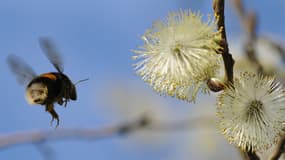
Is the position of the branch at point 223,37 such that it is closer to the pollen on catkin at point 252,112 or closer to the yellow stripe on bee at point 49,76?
the pollen on catkin at point 252,112

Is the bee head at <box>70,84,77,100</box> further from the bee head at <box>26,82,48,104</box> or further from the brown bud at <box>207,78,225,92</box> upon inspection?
the brown bud at <box>207,78,225,92</box>

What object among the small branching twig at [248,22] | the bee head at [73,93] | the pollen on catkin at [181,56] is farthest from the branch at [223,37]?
the small branching twig at [248,22]

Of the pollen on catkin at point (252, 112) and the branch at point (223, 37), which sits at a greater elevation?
the branch at point (223, 37)

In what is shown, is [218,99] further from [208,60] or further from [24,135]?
[24,135]

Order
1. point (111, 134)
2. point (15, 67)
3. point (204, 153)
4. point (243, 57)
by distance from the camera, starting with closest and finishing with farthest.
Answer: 1. point (15, 67)
2. point (243, 57)
3. point (111, 134)
4. point (204, 153)

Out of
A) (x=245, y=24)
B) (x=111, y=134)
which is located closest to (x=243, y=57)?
(x=245, y=24)

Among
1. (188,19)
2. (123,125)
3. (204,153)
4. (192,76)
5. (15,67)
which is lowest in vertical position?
(204,153)

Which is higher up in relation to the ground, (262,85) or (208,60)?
(208,60)

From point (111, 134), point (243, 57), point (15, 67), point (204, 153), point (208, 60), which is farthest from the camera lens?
point (204, 153)
